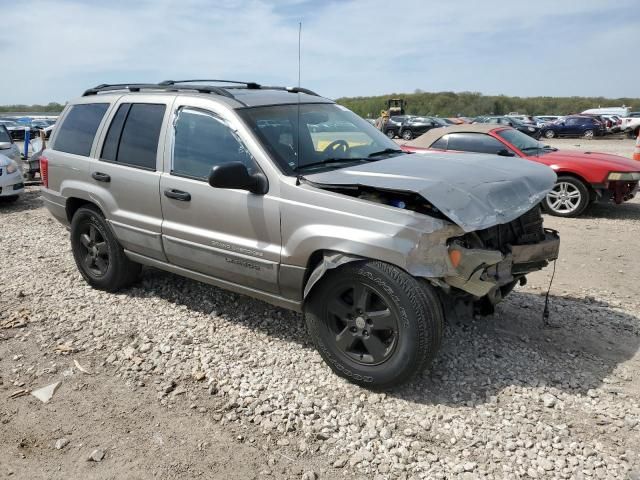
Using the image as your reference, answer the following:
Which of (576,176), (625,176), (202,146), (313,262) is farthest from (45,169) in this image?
(625,176)

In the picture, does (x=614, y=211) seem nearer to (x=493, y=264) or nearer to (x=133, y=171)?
(x=493, y=264)

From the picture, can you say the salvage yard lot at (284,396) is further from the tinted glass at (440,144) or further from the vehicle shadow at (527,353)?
the tinted glass at (440,144)

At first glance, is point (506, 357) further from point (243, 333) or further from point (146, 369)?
point (146, 369)

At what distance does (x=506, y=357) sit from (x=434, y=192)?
1.48 meters

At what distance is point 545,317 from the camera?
4352 mm

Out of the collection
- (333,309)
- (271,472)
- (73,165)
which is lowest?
(271,472)

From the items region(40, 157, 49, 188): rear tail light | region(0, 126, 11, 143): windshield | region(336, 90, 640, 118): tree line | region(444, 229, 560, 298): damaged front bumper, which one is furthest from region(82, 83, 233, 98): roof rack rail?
region(336, 90, 640, 118): tree line

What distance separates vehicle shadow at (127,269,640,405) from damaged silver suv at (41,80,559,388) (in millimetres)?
404

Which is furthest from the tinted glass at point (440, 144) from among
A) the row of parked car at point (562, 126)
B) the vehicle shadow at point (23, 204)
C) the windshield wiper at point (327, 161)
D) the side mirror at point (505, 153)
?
the row of parked car at point (562, 126)

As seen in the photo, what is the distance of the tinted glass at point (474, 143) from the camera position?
877cm

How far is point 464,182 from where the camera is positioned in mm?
3344

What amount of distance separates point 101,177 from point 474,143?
638cm

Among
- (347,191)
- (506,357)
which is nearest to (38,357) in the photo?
(347,191)

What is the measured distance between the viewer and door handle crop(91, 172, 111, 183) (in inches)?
181
